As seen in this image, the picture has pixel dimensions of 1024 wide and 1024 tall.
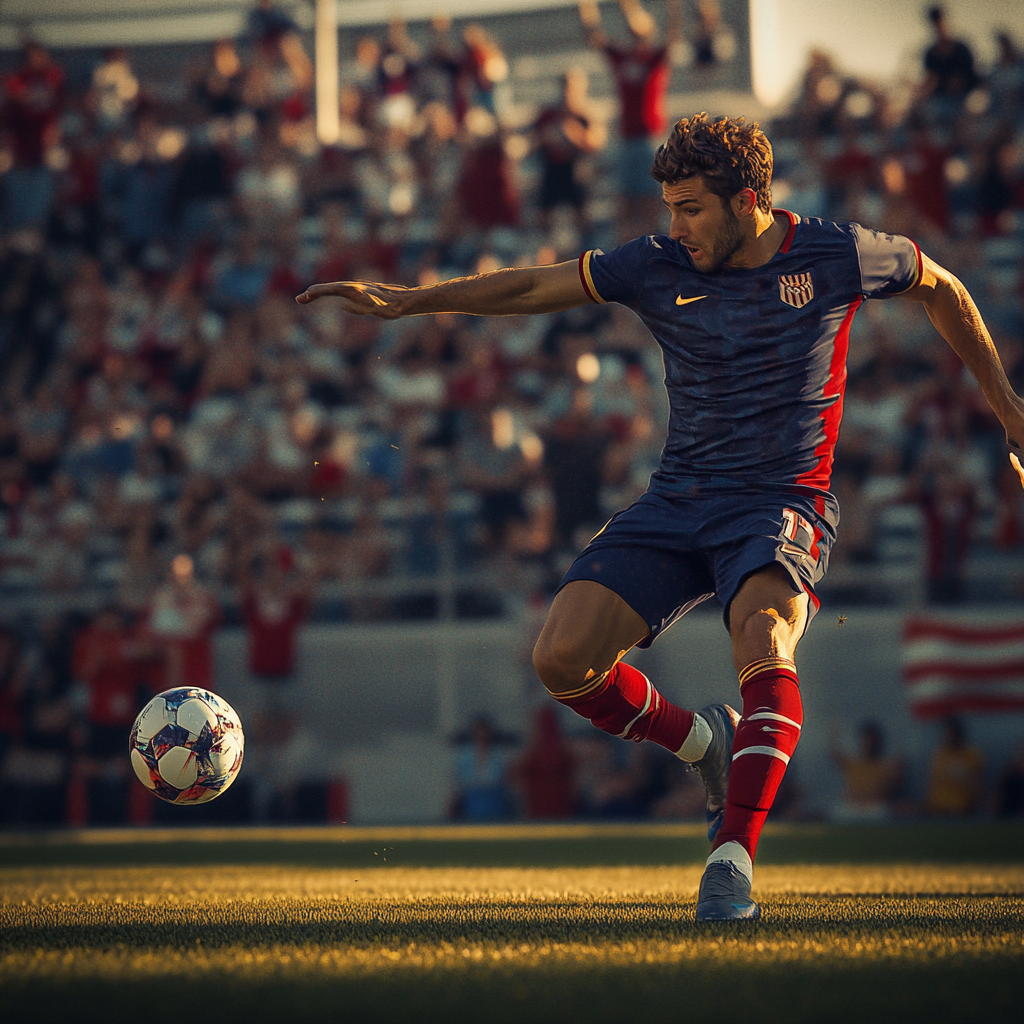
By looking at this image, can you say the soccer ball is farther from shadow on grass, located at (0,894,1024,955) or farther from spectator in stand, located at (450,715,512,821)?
spectator in stand, located at (450,715,512,821)

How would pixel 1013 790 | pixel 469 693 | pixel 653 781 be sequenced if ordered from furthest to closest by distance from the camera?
pixel 469 693
pixel 653 781
pixel 1013 790

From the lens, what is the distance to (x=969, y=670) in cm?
Answer: 1159

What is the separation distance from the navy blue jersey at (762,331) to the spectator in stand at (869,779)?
762cm

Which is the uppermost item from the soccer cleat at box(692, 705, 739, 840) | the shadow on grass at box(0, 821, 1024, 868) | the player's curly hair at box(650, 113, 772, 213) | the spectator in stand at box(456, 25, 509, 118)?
the spectator in stand at box(456, 25, 509, 118)

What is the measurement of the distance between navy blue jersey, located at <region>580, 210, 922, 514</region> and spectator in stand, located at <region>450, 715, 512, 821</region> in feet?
25.5

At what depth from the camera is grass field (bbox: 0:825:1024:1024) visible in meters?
2.54

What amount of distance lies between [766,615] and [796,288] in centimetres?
107

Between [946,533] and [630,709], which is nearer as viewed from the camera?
[630,709]

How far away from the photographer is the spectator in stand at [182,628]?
12.3 metres

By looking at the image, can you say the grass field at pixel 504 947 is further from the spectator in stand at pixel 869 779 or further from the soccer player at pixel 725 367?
the spectator in stand at pixel 869 779

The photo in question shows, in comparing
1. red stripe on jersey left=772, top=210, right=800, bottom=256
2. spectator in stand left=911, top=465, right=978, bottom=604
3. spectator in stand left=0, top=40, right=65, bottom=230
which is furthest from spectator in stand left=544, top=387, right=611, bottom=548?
spectator in stand left=0, top=40, right=65, bottom=230

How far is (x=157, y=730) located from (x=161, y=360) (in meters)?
10.3

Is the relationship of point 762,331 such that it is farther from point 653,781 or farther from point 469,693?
point 469,693

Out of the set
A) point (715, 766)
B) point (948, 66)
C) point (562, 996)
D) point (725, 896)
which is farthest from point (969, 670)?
point (562, 996)
